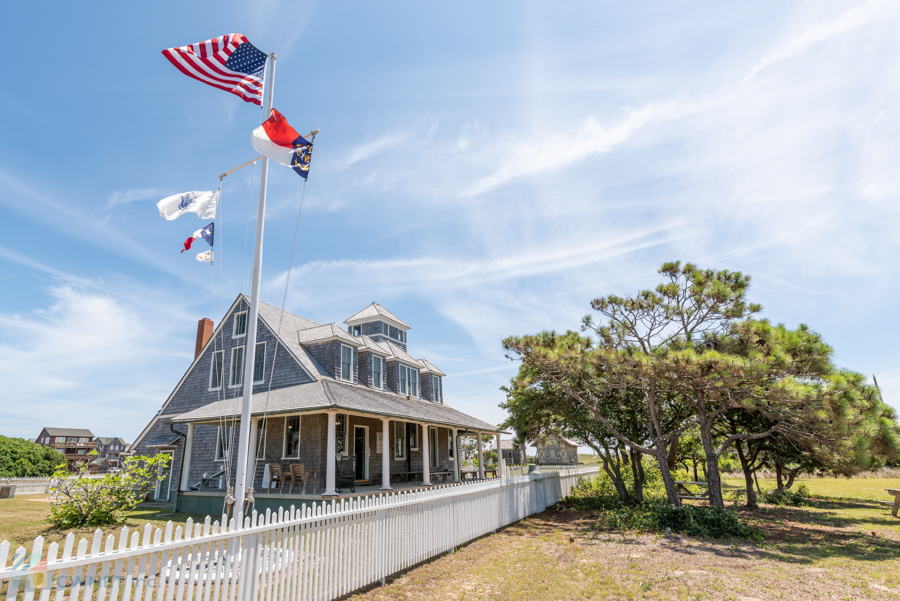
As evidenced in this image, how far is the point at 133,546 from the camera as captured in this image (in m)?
4.24

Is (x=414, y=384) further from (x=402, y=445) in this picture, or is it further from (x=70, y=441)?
(x=70, y=441)

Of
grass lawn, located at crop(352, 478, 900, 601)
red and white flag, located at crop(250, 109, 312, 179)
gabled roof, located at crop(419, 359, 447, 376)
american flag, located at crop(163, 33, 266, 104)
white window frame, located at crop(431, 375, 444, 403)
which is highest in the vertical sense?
american flag, located at crop(163, 33, 266, 104)

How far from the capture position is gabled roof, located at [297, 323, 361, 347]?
19344 millimetres

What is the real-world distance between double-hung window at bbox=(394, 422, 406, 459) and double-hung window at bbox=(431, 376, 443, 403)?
5.52 metres

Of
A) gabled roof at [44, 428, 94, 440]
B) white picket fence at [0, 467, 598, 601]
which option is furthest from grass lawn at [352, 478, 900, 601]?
gabled roof at [44, 428, 94, 440]

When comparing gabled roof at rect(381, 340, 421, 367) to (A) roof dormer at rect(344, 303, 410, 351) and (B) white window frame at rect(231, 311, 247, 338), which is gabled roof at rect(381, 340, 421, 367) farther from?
(B) white window frame at rect(231, 311, 247, 338)

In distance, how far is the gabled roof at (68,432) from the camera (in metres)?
82.8

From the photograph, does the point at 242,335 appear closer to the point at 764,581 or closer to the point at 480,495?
the point at 480,495

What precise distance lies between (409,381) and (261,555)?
1771cm

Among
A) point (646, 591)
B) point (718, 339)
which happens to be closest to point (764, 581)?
point (646, 591)

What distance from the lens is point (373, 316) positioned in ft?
82.7

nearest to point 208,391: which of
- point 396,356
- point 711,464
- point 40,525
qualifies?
point 40,525

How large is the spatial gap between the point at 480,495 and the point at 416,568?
3.19 metres

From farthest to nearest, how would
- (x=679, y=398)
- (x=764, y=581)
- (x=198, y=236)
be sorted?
(x=679, y=398), (x=198, y=236), (x=764, y=581)
